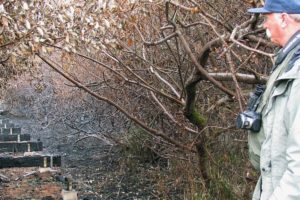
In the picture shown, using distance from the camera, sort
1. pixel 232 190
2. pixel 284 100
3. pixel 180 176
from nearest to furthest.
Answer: pixel 284 100 → pixel 232 190 → pixel 180 176

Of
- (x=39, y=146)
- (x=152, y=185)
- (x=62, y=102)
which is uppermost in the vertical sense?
(x=62, y=102)

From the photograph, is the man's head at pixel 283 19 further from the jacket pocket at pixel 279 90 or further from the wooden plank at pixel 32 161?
the wooden plank at pixel 32 161

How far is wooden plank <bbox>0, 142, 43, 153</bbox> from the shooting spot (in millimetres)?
10578

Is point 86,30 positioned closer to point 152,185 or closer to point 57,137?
point 152,185

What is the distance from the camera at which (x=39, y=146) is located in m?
10.8

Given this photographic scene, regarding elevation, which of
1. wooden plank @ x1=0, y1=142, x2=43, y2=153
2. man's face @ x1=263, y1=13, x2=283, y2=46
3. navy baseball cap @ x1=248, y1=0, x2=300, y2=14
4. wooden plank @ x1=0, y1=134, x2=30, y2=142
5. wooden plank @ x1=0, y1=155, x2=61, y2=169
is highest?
navy baseball cap @ x1=248, y1=0, x2=300, y2=14

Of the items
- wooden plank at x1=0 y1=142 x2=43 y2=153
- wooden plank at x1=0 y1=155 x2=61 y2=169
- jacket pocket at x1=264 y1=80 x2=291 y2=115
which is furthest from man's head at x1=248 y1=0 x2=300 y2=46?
wooden plank at x1=0 y1=142 x2=43 y2=153

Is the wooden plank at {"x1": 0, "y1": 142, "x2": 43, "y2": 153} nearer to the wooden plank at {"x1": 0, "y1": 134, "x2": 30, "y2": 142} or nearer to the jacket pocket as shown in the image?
the wooden plank at {"x1": 0, "y1": 134, "x2": 30, "y2": 142}

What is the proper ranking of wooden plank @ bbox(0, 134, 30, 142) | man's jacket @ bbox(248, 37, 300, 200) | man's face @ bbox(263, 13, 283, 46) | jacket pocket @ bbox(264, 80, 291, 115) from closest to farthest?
man's jacket @ bbox(248, 37, 300, 200) < jacket pocket @ bbox(264, 80, 291, 115) < man's face @ bbox(263, 13, 283, 46) < wooden plank @ bbox(0, 134, 30, 142)

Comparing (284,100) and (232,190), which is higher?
(284,100)

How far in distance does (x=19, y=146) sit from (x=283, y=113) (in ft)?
30.0

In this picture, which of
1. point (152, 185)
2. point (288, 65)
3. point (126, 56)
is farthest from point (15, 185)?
point (288, 65)

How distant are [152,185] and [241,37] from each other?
5569 mm

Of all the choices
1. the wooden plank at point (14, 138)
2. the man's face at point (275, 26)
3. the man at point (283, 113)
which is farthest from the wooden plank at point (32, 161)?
the man's face at point (275, 26)
